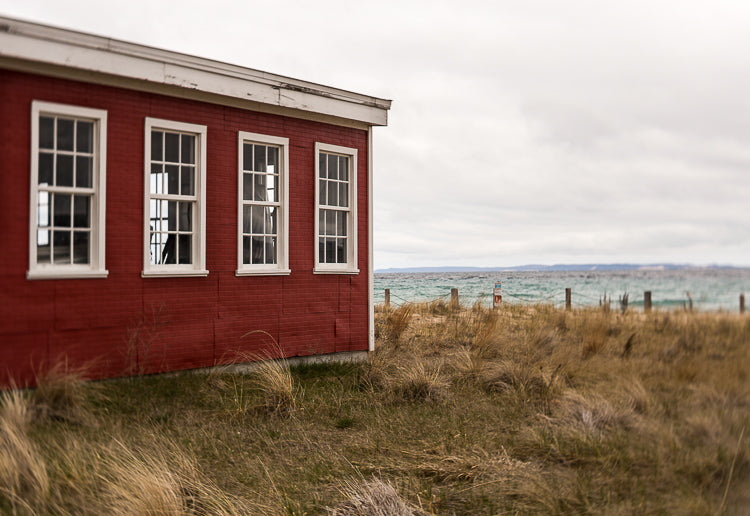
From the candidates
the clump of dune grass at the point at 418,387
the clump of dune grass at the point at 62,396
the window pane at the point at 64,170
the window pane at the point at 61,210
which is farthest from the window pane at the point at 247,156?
the clump of dune grass at the point at 418,387

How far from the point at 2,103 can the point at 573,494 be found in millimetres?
7054

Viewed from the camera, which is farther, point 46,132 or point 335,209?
point 335,209

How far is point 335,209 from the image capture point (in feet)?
33.8

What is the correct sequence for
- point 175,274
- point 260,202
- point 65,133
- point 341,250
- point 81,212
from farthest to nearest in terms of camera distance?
point 341,250, point 260,202, point 175,274, point 81,212, point 65,133

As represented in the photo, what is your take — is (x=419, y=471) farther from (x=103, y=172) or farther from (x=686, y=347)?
(x=103, y=172)

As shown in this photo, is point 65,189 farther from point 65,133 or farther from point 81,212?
point 65,133

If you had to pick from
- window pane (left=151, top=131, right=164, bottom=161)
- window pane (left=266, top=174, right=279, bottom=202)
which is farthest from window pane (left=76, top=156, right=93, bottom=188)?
window pane (left=266, top=174, right=279, bottom=202)

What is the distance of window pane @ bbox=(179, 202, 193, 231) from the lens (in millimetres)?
8469

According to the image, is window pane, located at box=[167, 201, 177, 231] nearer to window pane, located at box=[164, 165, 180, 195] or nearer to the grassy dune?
window pane, located at box=[164, 165, 180, 195]

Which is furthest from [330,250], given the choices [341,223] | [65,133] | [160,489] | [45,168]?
[160,489]

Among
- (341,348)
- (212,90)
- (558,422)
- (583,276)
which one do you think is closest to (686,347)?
(583,276)

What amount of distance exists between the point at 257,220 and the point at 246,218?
0.23 metres

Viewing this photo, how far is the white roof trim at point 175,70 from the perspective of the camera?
673cm

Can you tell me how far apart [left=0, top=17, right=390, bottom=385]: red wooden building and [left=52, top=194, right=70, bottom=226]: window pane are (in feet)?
0.06
